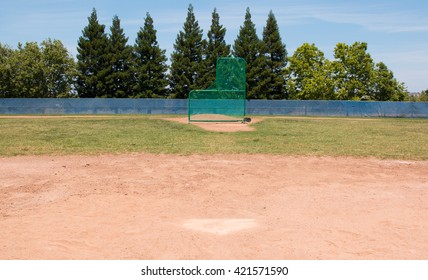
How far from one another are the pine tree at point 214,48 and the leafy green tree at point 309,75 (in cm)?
1024

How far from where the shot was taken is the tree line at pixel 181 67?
57.3 meters

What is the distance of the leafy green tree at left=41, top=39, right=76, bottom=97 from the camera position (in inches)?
2296

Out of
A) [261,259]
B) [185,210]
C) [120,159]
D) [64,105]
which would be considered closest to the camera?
[261,259]

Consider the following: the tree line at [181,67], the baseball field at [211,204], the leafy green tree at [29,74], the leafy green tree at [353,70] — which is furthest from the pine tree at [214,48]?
the baseball field at [211,204]

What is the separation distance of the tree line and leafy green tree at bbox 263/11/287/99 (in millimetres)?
142

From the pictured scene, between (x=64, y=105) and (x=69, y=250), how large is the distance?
138ft

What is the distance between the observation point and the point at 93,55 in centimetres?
5734

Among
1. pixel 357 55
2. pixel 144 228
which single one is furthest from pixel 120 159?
pixel 357 55

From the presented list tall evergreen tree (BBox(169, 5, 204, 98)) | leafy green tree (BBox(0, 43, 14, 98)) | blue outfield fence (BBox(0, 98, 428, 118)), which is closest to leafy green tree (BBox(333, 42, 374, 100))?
blue outfield fence (BBox(0, 98, 428, 118))

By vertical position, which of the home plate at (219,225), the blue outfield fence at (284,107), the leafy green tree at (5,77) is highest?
the leafy green tree at (5,77)

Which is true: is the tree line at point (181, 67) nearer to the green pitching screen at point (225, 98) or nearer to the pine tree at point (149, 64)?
the pine tree at point (149, 64)

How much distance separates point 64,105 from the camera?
44.2 m

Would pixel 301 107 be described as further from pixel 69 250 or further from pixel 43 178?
pixel 69 250

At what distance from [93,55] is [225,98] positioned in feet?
108
